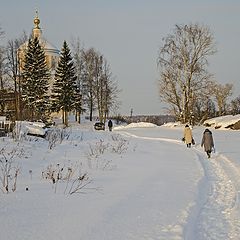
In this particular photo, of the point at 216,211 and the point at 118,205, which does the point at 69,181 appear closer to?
the point at 118,205

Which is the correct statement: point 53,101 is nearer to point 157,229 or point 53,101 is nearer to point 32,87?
point 32,87

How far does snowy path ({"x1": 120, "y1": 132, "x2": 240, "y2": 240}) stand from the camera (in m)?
5.64

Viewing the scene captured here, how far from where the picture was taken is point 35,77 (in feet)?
163

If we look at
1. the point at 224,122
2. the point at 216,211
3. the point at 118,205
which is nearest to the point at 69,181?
the point at 118,205

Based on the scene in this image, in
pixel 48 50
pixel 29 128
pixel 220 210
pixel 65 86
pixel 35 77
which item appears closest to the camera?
pixel 220 210

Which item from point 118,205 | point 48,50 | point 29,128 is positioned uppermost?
point 48,50

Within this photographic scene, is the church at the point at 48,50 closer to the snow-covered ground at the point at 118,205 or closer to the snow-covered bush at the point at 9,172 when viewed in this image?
the snow-covered bush at the point at 9,172

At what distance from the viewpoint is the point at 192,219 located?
20.9ft

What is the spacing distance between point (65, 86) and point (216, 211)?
1824 inches

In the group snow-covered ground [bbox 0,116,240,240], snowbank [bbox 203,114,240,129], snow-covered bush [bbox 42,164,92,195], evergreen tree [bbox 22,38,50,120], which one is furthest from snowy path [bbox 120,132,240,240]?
evergreen tree [bbox 22,38,50,120]

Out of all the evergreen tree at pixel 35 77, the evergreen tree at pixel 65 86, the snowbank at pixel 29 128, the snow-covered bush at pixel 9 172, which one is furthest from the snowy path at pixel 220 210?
the evergreen tree at pixel 65 86

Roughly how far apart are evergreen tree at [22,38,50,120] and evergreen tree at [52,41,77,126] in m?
1.92

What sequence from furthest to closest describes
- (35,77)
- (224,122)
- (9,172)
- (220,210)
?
1. (35,77)
2. (224,122)
3. (9,172)
4. (220,210)

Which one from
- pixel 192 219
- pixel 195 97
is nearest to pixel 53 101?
pixel 195 97
